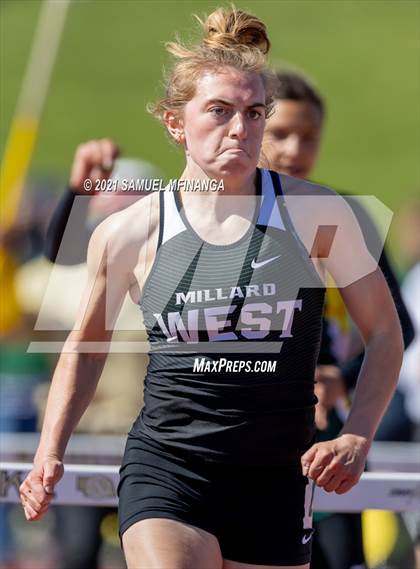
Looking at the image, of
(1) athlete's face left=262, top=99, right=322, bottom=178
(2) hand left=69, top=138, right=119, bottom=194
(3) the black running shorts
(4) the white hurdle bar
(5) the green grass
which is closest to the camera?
(3) the black running shorts

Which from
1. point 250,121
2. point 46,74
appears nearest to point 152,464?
point 250,121

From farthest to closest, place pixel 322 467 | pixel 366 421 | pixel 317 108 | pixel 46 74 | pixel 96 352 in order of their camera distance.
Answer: pixel 46 74, pixel 317 108, pixel 96 352, pixel 366 421, pixel 322 467

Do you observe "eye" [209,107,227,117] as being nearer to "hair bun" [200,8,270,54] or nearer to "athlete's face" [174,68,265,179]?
"athlete's face" [174,68,265,179]

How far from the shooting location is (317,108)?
395 cm

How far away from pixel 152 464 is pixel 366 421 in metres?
0.53

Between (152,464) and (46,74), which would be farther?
(46,74)

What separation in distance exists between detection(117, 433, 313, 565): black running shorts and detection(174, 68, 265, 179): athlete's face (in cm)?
70

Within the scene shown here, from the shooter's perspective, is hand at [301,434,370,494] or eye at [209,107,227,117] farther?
eye at [209,107,227,117]

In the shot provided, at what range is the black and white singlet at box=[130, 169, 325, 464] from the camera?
282 cm

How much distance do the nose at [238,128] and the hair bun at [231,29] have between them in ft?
0.70

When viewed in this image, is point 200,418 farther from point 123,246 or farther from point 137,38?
point 137,38

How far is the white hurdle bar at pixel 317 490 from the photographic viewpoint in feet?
13.3
